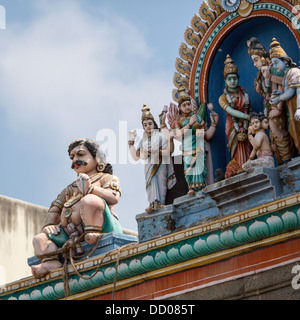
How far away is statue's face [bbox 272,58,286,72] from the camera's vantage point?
1202 cm

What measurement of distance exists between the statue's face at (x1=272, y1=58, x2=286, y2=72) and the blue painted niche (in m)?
0.78

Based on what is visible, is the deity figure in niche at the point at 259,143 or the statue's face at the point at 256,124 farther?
the statue's face at the point at 256,124

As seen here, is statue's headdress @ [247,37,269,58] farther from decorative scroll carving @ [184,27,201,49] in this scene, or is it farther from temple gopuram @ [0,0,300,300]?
decorative scroll carving @ [184,27,201,49]

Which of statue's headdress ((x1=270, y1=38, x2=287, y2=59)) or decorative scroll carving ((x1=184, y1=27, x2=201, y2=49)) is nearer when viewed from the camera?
statue's headdress ((x1=270, y1=38, x2=287, y2=59))

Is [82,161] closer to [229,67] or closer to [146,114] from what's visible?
[146,114]

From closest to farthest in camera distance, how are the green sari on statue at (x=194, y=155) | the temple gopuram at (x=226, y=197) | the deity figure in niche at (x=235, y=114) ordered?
the temple gopuram at (x=226, y=197), the deity figure in niche at (x=235, y=114), the green sari on statue at (x=194, y=155)

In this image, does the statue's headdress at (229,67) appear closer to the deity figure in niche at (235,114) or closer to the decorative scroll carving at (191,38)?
the deity figure in niche at (235,114)

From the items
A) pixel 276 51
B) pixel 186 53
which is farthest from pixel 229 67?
pixel 186 53

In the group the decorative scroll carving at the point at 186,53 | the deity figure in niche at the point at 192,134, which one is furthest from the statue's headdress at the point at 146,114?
the decorative scroll carving at the point at 186,53

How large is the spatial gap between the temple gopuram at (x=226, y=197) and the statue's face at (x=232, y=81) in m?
0.01

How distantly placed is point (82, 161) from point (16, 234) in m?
6.56

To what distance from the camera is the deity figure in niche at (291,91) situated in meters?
11.7

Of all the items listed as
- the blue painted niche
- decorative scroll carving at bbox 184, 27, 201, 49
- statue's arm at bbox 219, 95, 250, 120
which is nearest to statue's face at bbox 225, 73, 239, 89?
statue's arm at bbox 219, 95, 250, 120

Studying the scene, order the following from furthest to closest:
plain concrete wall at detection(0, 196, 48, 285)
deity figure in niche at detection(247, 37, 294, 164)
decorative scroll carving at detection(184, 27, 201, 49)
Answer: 1. plain concrete wall at detection(0, 196, 48, 285)
2. decorative scroll carving at detection(184, 27, 201, 49)
3. deity figure in niche at detection(247, 37, 294, 164)
